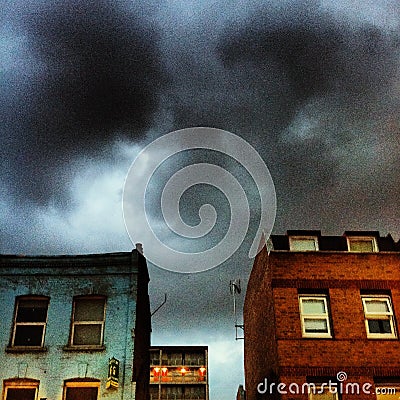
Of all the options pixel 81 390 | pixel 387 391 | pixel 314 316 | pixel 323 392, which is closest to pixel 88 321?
pixel 81 390

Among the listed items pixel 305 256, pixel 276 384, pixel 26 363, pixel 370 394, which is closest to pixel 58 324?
pixel 26 363

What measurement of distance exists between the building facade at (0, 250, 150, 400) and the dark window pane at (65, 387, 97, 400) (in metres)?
0.03

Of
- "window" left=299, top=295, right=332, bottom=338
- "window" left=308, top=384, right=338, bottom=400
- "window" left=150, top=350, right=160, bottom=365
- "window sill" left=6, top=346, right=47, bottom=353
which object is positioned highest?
"window" left=150, top=350, right=160, bottom=365

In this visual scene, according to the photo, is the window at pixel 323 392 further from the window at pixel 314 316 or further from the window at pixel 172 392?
the window at pixel 172 392

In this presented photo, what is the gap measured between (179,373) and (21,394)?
3357 centimetres

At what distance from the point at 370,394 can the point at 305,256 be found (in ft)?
17.8

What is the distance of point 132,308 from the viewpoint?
18.2m

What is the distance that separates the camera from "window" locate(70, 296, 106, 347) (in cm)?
1780

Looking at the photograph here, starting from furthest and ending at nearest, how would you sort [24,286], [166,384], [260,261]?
[166,384], [260,261], [24,286]

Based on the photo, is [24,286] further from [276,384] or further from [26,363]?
[276,384]

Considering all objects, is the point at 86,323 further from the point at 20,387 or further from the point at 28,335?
the point at 20,387

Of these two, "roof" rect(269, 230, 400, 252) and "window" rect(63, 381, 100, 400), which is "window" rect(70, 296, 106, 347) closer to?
"window" rect(63, 381, 100, 400)

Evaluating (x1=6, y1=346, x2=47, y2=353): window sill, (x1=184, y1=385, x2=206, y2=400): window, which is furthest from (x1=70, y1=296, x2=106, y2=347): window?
(x1=184, y1=385, x2=206, y2=400): window

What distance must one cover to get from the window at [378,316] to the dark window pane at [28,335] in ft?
40.0
